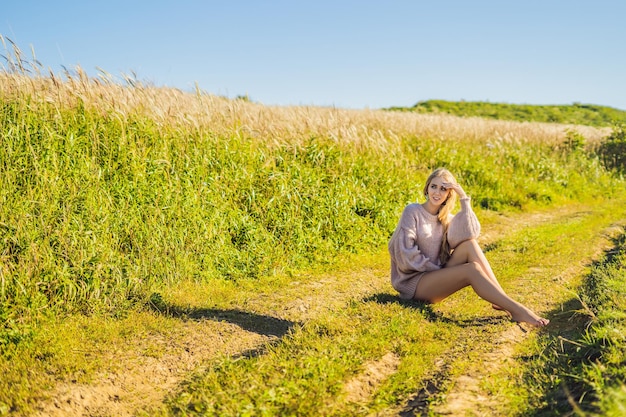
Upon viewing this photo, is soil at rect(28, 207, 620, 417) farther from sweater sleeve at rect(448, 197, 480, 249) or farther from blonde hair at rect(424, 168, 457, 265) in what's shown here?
blonde hair at rect(424, 168, 457, 265)

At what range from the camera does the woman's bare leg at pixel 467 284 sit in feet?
18.4

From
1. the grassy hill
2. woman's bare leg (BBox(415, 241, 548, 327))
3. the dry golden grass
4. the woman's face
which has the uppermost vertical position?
the grassy hill

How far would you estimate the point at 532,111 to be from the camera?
40562mm

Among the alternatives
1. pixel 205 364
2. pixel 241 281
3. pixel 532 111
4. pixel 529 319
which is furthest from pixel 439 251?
pixel 532 111

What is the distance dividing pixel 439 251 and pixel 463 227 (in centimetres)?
49

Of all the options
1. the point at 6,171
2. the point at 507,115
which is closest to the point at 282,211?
the point at 6,171

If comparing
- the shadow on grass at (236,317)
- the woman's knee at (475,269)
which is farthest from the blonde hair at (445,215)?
the shadow on grass at (236,317)

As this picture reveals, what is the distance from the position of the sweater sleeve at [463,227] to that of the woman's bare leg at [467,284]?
7 cm

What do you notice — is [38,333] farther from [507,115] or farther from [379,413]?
[507,115]

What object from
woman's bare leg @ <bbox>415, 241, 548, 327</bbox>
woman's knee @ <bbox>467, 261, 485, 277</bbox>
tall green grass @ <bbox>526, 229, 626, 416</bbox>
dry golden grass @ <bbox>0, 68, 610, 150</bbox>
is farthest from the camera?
dry golden grass @ <bbox>0, 68, 610, 150</bbox>

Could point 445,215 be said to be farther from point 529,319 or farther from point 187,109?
point 187,109

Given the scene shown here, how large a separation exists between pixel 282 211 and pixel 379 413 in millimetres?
4711

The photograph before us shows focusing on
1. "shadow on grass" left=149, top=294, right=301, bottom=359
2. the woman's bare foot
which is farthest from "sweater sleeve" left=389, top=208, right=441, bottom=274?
"shadow on grass" left=149, top=294, right=301, bottom=359

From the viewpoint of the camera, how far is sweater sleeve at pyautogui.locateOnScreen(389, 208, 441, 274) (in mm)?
6066
